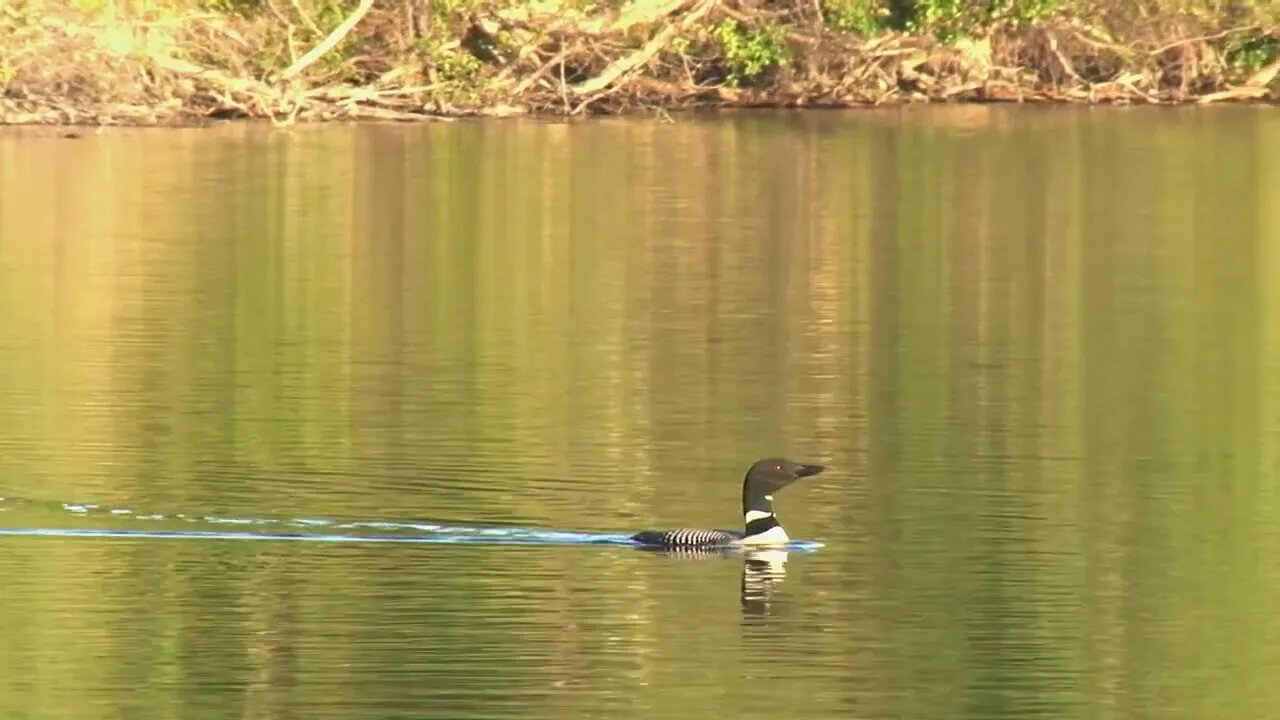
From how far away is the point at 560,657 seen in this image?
1190 cm

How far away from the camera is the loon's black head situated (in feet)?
47.4

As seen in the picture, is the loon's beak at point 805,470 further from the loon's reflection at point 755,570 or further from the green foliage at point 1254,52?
the green foliage at point 1254,52

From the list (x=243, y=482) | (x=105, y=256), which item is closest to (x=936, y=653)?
(x=243, y=482)

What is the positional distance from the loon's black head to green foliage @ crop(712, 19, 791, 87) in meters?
37.7

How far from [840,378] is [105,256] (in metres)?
10.6

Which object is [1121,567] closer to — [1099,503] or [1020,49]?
[1099,503]

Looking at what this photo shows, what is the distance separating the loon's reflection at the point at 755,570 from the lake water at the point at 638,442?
42 millimetres

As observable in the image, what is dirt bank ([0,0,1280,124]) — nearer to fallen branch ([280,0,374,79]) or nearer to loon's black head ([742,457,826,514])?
fallen branch ([280,0,374,79])

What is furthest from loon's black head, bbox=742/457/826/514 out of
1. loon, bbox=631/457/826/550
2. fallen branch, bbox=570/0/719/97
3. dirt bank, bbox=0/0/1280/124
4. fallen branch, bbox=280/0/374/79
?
fallen branch, bbox=570/0/719/97

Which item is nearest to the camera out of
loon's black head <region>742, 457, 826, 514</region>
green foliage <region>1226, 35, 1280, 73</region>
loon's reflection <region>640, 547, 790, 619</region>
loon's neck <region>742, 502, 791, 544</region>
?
loon's reflection <region>640, 547, 790, 619</region>

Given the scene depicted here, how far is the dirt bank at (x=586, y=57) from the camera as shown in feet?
152

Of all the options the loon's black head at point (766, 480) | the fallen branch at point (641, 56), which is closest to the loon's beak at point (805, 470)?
the loon's black head at point (766, 480)

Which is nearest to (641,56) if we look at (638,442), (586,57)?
(586,57)

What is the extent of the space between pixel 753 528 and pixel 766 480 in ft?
0.94
